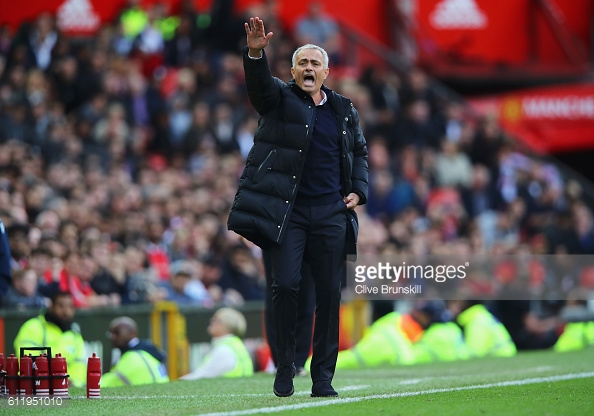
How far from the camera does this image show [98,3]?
22047 millimetres

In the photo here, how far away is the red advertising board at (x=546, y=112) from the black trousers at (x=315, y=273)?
17.0m

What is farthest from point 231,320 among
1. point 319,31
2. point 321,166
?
point 319,31

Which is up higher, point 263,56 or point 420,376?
point 263,56

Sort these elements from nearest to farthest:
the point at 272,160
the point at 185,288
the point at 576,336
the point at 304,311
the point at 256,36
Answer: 1. the point at 256,36
2. the point at 272,160
3. the point at 304,311
4. the point at 185,288
5. the point at 576,336

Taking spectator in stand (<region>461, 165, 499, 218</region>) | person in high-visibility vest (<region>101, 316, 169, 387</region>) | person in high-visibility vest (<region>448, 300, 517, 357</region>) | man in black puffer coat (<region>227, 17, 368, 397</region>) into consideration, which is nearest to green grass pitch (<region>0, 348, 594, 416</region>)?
man in black puffer coat (<region>227, 17, 368, 397</region>)

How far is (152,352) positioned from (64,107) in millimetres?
7353

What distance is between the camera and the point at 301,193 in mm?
7883

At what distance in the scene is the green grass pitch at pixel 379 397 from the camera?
24.0 ft

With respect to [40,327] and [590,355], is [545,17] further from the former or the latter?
[40,327]

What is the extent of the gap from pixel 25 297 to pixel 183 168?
6186 millimetres

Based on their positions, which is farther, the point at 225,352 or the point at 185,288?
the point at 185,288

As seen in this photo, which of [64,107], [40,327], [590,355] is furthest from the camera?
[64,107]

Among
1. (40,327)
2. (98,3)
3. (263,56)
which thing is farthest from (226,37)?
(263,56)

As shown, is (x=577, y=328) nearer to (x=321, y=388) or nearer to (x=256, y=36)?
(x=321, y=388)
